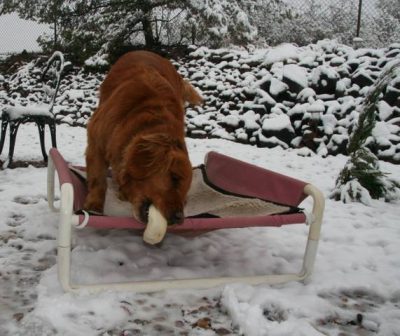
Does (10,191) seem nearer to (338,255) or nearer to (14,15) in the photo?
(338,255)

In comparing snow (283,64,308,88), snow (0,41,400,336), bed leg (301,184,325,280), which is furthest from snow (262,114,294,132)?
A: bed leg (301,184,325,280)

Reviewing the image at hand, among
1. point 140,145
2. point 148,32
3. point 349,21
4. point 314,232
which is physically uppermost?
point 349,21

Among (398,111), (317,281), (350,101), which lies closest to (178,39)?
(350,101)

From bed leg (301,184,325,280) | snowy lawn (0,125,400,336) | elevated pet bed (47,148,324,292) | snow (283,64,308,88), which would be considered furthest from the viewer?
snow (283,64,308,88)

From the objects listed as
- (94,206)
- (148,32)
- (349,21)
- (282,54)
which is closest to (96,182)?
(94,206)

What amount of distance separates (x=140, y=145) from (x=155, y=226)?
420 mm

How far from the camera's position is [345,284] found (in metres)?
2.60

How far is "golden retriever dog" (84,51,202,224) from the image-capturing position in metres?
2.38

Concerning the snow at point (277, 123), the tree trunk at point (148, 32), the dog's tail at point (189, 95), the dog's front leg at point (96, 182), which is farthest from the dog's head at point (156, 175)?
the tree trunk at point (148, 32)

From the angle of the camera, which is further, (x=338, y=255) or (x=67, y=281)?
(x=338, y=255)

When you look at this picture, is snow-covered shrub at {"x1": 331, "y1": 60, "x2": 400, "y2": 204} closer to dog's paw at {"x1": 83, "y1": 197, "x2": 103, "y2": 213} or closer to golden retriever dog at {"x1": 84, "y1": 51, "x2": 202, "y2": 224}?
golden retriever dog at {"x1": 84, "y1": 51, "x2": 202, "y2": 224}

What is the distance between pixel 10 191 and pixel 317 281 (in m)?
2.75

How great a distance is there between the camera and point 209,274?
271 cm

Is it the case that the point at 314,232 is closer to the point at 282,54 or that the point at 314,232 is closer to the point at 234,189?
the point at 234,189
